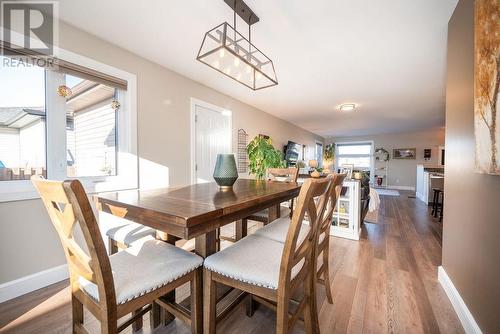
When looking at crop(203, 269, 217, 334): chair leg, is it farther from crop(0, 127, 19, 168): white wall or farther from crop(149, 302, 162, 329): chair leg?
crop(0, 127, 19, 168): white wall

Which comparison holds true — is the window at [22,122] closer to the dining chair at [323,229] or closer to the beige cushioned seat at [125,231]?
the beige cushioned seat at [125,231]

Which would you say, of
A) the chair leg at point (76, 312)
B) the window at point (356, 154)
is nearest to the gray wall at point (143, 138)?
the chair leg at point (76, 312)

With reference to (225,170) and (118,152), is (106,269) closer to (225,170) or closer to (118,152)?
(225,170)

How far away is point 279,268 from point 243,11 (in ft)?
6.21

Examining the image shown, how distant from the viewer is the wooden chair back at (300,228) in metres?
0.82

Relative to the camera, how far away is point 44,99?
1.79 m

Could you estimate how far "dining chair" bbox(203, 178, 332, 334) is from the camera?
875 mm

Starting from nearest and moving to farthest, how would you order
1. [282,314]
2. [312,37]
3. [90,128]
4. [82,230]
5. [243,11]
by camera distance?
[82,230]
[282,314]
[243,11]
[312,37]
[90,128]

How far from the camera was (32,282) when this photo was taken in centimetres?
169

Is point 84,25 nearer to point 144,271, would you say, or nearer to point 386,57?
point 144,271

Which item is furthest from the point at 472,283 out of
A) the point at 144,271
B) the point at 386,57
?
the point at 386,57

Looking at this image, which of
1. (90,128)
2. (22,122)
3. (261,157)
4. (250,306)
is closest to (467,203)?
(250,306)

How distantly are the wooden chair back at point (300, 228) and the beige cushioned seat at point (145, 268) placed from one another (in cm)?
47

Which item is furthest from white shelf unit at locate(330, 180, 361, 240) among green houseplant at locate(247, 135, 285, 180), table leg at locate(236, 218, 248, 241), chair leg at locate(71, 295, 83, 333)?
chair leg at locate(71, 295, 83, 333)
